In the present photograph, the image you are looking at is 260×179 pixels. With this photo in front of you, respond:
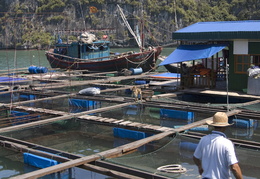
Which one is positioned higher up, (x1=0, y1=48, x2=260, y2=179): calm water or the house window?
the house window

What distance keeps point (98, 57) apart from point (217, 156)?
33248 millimetres

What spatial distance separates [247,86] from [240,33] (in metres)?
2.26

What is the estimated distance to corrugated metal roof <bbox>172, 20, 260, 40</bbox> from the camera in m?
16.7

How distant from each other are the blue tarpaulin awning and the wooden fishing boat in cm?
1564

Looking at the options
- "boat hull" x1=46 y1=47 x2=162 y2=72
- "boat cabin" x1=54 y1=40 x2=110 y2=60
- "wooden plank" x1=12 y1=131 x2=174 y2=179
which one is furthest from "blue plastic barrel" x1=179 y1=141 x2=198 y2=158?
"boat cabin" x1=54 y1=40 x2=110 y2=60

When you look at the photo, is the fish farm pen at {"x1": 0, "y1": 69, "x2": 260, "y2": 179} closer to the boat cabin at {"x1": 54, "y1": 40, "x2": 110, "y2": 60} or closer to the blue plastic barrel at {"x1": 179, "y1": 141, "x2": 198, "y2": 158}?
the blue plastic barrel at {"x1": 179, "y1": 141, "x2": 198, "y2": 158}

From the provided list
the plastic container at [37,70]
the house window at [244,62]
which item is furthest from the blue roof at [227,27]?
the plastic container at [37,70]

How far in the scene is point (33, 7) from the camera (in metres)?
165

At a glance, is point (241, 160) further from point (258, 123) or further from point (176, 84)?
point (176, 84)

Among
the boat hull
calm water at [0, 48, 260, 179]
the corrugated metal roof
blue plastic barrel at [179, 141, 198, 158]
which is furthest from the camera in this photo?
the boat hull

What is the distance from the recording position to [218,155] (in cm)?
576

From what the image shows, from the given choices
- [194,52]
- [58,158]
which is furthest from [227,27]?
[58,158]

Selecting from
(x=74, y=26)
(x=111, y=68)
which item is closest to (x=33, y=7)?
(x=74, y=26)

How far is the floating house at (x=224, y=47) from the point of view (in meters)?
16.9
